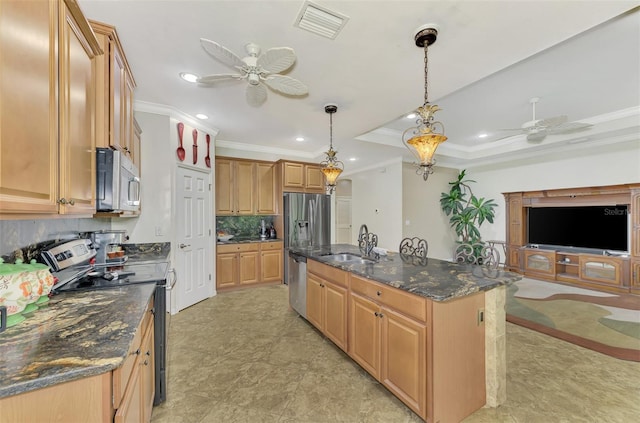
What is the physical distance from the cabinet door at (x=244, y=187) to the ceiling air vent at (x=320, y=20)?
3307 mm

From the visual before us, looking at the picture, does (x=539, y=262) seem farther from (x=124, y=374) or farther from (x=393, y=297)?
(x=124, y=374)

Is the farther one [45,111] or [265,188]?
[265,188]

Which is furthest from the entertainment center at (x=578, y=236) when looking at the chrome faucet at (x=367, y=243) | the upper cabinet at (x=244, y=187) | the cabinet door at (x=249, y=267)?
the cabinet door at (x=249, y=267)

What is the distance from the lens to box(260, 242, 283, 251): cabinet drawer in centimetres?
474

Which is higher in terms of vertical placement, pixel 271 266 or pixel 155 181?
pixel 155 181

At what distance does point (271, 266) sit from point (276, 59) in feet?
12.2

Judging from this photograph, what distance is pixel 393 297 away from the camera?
175cm

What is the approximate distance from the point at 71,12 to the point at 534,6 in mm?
2601

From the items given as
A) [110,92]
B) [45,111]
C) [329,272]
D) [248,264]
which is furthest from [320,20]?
[248,264]

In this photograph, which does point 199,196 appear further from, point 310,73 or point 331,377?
point 331,377

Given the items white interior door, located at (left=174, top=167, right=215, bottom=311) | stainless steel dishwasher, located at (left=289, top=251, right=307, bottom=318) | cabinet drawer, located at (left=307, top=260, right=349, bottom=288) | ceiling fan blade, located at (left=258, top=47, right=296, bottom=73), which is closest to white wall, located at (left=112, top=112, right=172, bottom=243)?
white interior door, located at (left=174, top=167, right=215, bottom=311)

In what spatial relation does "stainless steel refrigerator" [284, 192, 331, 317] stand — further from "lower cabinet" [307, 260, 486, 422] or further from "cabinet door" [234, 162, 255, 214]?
"lower cabinet" [307, 260, 486, 422]

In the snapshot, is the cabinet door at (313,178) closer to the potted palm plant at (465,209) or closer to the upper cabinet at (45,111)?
the potted palm plant at (465,209)

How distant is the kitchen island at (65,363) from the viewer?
72 centimetres
